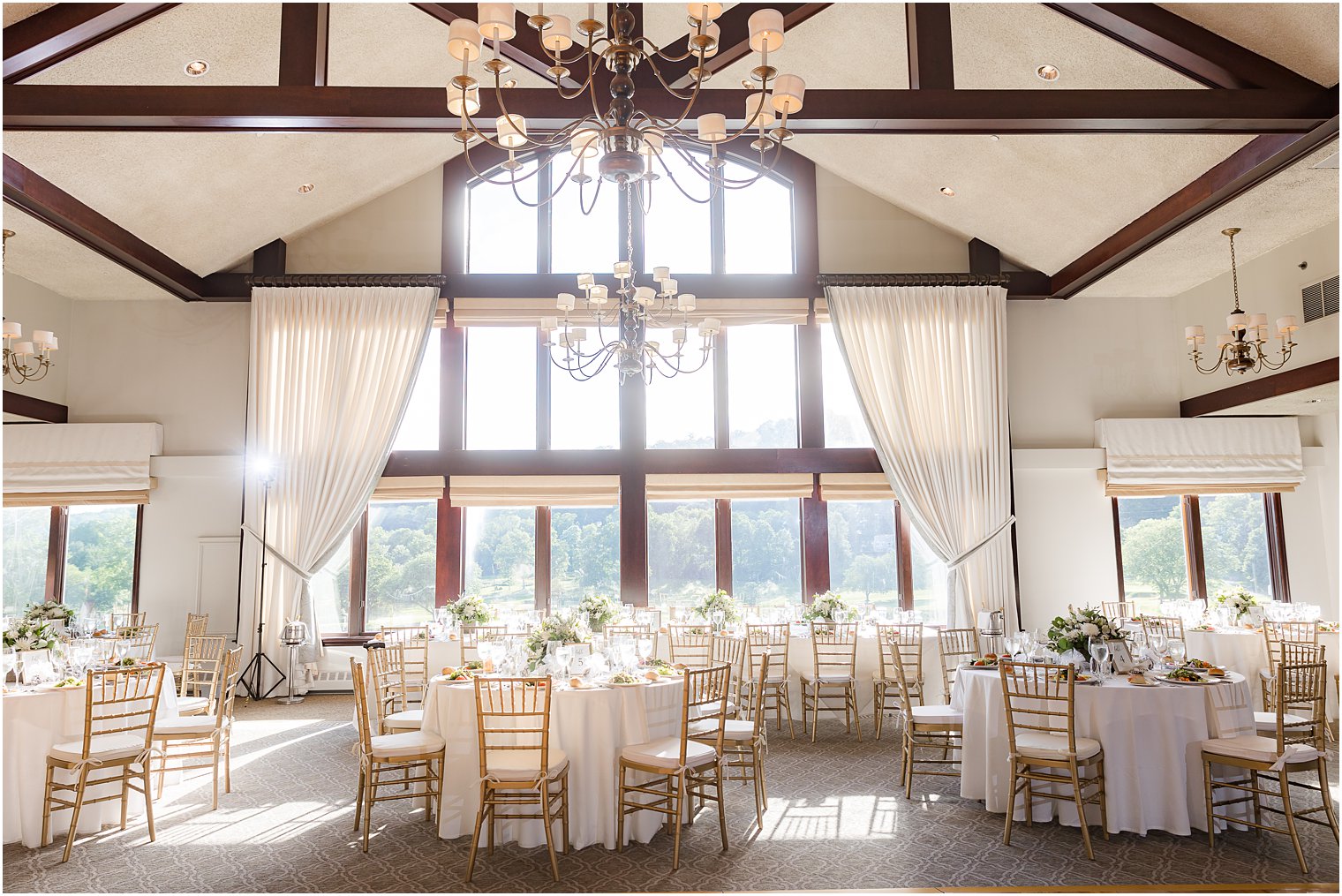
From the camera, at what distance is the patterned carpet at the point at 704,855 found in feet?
14.1

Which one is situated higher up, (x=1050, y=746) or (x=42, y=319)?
(x=42, y=319)

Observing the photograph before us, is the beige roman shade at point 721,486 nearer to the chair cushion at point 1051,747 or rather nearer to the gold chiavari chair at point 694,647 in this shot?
the gold chiavari chair at point 694,647

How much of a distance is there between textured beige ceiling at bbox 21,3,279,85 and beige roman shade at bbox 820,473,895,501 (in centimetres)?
728

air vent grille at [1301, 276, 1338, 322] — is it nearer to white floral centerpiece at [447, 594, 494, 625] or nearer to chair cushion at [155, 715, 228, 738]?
white floral centerpiece at [447, 594, 494, 625]

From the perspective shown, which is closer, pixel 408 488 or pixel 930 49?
pixel 930 49

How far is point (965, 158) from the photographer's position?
8.91 m

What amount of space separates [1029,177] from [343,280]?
306 inches

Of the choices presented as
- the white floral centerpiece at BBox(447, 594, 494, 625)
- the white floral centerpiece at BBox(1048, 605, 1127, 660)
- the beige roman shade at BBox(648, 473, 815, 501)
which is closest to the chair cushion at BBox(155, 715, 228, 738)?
the white floral centerpiece at BBox(447, 594, 494, 625)

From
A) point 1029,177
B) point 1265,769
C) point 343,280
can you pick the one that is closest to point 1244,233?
point 1029,177

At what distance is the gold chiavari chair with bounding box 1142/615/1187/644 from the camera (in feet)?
27.6

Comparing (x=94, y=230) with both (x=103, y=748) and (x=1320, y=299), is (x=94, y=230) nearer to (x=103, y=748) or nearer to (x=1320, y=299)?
(x=103, y=748)

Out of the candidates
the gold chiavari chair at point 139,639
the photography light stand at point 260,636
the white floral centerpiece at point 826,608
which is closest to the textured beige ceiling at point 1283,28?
the white floral centerpiece at point 826,608

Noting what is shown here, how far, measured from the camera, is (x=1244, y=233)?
8453mm

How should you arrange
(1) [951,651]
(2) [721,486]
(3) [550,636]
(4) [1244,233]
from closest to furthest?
(3) [550,636] → (1) [951,651] → (4) [1244,233] → (2) [721,486]
